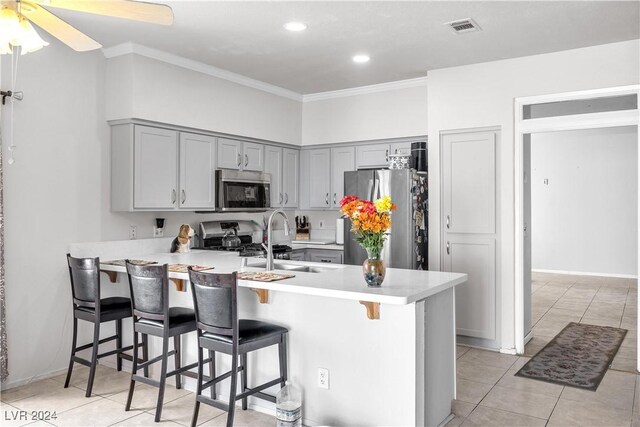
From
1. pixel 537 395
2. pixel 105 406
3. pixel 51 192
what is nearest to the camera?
pixel 105 406

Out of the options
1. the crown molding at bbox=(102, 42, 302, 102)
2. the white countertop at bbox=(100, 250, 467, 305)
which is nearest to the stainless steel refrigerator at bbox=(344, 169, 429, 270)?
the white countertop at bbox=(100, 250, 467, 305)

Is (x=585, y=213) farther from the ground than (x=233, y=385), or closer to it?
farther from the ground

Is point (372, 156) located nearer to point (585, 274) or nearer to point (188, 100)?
point (188, 100)

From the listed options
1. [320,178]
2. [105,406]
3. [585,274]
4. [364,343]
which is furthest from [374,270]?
[585,274]

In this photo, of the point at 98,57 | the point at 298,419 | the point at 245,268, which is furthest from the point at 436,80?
the point at 298,419

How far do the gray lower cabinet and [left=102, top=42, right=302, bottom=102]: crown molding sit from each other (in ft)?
6.01

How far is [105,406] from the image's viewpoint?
3316mm

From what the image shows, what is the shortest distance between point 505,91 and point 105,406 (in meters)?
4.05

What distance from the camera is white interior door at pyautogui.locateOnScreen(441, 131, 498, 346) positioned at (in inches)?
180

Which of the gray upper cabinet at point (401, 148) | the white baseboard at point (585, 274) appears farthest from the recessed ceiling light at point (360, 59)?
the white baseboard at point (585, 274)

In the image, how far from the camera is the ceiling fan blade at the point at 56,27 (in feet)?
6.53

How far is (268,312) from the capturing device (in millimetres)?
3256

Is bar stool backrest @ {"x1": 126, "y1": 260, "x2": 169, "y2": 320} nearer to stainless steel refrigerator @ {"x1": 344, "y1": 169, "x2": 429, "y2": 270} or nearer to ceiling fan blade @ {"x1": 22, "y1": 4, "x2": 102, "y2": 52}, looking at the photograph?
ceiling fan blade @ {"x1": 22, "y1": 4, "x2": 102, "y2": 52}

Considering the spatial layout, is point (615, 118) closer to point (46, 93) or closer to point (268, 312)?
point (268, 312)
